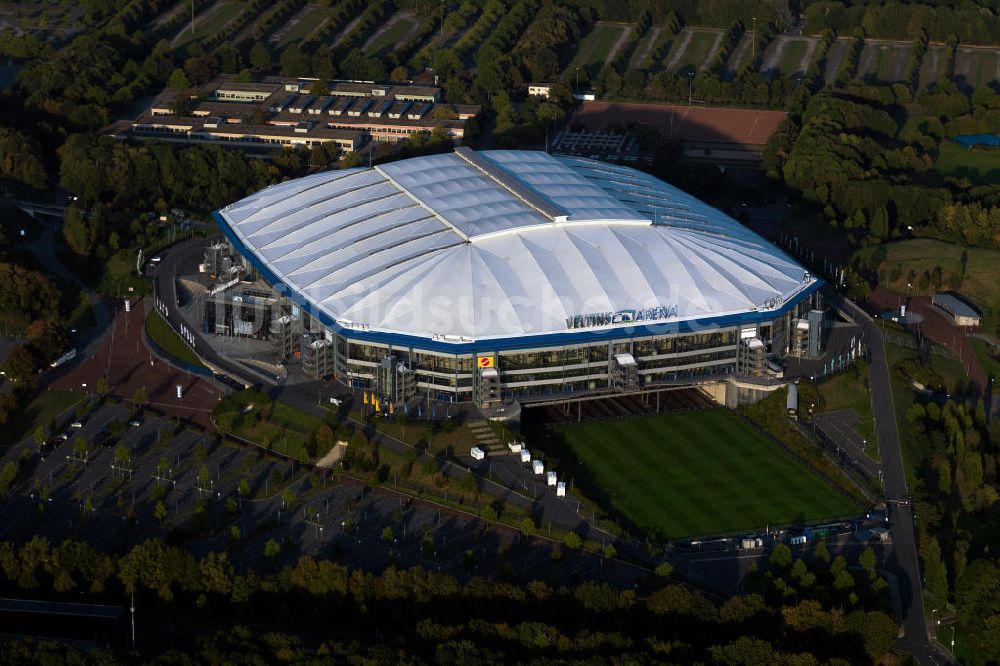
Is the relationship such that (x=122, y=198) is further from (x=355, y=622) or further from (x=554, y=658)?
(x=554, y=658)

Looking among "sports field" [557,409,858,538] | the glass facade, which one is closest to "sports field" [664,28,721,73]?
the glass facade

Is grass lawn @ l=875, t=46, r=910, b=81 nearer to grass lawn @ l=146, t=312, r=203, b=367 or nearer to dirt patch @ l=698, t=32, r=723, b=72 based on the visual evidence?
dirt patch @ l=698, t=32, r=723, b=72

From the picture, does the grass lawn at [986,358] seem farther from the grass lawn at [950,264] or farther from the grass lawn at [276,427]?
the grass lawn at [276,427]

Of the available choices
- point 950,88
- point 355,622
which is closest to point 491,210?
point 355,622

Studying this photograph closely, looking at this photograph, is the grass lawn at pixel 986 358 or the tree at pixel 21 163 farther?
the tree at pixel 21 163

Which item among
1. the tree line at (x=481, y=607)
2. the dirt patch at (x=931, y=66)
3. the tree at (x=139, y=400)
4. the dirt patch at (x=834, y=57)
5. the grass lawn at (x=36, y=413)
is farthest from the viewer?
the dirt patch at (x=834, y=57)

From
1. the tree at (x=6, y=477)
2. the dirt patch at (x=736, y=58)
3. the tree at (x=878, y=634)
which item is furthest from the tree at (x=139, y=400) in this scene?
the dirt patch at (x=736, y=58)

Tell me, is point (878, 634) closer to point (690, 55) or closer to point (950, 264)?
point (950, 264)
